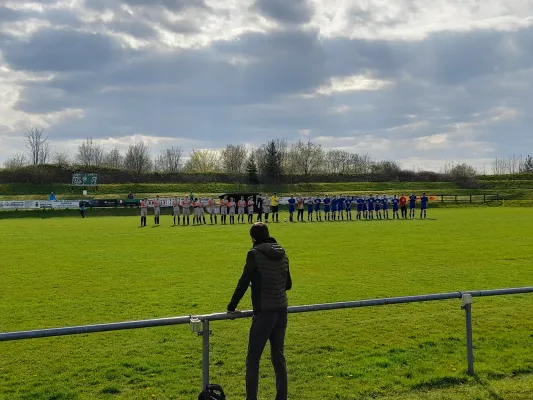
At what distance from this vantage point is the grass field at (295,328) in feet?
21.2

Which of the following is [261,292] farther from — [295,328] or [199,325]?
[295,328]

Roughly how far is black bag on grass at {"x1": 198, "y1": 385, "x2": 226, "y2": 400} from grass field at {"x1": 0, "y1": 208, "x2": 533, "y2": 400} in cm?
70

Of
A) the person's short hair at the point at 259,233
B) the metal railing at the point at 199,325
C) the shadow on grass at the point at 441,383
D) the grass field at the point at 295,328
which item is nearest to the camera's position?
the metal railing at the point at 199,325

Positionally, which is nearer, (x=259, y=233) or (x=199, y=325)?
(x=199, y=325)

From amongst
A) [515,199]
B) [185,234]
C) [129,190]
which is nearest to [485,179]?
[515,199]

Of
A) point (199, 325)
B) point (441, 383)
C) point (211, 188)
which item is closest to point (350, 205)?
point (441, 383)

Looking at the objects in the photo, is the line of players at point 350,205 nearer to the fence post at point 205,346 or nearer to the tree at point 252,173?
the fence post at point 205,346

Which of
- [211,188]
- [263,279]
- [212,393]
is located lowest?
[212,393]

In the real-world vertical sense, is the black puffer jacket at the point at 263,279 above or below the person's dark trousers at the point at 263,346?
above

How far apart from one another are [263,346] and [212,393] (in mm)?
722

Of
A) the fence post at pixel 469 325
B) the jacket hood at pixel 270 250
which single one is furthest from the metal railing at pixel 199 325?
the jacket hood at pixel 270 250

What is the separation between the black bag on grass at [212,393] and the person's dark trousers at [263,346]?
0.93 ft

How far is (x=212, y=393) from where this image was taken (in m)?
5.52

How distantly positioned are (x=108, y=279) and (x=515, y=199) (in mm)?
63533
